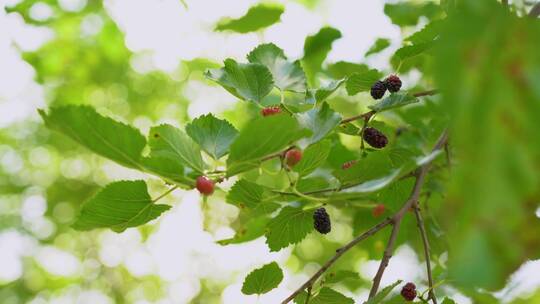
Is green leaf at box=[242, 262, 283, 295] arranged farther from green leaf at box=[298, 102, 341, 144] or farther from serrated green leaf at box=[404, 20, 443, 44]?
serrated green leaf at box=[404, 20, 443, 44]

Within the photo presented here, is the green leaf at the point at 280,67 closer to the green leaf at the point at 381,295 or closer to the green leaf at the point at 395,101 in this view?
the green leaf at the point at 395,101

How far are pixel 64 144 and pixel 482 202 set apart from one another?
232 inches

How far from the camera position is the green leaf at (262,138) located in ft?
2.06

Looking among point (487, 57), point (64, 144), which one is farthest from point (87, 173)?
point (487, 57)

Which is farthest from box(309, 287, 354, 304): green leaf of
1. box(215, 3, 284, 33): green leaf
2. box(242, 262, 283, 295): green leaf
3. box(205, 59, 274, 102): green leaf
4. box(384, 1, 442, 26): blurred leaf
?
box(384, 1, 442, 26): blurred leaf

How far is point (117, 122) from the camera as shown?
626 millimetres

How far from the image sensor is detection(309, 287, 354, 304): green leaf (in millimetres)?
875

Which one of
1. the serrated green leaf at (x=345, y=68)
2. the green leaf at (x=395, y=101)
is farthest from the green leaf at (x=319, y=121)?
the serrated green leaf at (x=345, y=68)

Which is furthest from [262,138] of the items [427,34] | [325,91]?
[427,34]

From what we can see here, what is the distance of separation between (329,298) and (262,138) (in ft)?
1.15

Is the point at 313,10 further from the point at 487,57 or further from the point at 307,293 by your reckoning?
the point at 487,57

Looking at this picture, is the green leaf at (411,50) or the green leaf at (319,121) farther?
the green leaf at (411,50)

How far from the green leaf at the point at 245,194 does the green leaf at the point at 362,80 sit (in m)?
0.26

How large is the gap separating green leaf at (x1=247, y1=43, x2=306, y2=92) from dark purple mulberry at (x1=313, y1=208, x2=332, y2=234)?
189 mm
